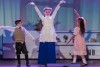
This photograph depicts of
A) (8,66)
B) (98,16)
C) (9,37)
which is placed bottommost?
(8,66)

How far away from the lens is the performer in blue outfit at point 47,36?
6961mm

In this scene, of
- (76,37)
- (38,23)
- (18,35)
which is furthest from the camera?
(38,23)

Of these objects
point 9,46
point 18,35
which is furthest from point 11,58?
point 18,35

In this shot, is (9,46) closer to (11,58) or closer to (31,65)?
(11,58)

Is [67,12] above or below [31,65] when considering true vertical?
above

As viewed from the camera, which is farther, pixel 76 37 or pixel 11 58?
pixel 11 58

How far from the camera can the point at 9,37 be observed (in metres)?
8.40

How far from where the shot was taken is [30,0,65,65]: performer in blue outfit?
696cm

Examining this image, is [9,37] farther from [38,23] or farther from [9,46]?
[38,23]

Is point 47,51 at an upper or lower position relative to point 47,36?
lower

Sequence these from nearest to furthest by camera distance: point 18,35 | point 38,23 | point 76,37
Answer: point 18,35
point 76,37
point 38,23

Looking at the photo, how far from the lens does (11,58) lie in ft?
27.4

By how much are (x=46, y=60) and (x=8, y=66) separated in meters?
0.91

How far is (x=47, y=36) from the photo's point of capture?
6.98 m
